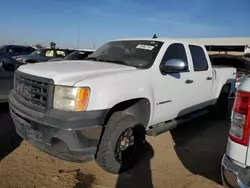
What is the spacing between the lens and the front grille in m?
3.27

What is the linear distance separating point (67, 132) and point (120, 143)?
95 centimetres

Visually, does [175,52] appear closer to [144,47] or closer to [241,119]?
[144,47]

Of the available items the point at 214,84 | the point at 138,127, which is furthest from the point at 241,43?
the point at 138,127

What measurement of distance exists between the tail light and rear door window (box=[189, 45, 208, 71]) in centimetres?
287

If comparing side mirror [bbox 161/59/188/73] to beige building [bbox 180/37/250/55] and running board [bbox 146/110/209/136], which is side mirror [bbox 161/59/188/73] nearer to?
running board [bbox 146/110/209/136]

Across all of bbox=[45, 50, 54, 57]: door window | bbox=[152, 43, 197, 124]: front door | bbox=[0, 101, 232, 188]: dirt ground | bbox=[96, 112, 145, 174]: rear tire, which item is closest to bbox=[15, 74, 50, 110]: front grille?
bbox=[96, 112, 145, 174]: rear tire

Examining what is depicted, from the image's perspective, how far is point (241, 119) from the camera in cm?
230

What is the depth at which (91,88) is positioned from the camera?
314 centimetres

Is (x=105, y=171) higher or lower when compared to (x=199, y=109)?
lower

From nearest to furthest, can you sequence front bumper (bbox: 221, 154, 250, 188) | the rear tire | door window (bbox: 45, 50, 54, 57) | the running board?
1. front bumper (bbox: 221, 154, 250, 188)
2. the rear tire
3. the running board
4. door window (bbox: 45, 50, 54, 57)

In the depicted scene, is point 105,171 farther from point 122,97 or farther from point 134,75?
point 134,75

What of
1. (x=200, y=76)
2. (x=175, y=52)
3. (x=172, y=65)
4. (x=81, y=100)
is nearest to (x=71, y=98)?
(x=81, y=100)

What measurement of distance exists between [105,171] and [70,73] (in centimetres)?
148

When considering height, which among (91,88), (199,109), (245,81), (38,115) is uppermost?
(245,81)
